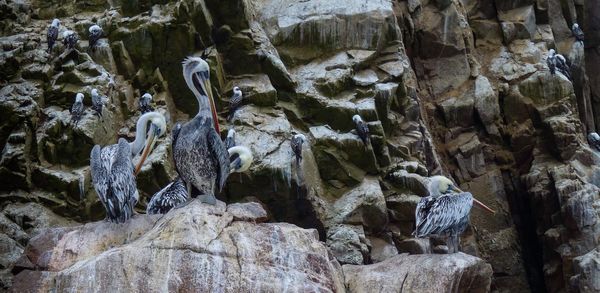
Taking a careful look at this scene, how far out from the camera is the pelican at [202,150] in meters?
10.8

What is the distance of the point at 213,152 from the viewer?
10930 millimetres

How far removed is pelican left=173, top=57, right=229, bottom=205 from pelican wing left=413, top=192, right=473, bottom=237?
9.64 ft

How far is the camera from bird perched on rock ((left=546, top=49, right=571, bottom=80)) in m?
22.1

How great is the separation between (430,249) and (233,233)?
8.11 m

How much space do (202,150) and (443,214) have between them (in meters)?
3.51

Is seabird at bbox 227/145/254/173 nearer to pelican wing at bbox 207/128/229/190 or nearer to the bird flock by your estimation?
the bird flock

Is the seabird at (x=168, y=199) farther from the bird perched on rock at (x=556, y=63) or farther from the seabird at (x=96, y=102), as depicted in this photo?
the bird perched on rock at (x=556, y=63)

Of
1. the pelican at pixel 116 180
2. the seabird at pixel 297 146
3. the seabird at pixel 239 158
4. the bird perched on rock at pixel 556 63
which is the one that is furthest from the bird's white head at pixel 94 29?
the bird perched on rock at pixel 556 63

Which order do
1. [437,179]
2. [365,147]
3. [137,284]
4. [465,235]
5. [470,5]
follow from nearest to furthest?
[137,284] < [437,179] < [365,147] < [465,235] < [470,5]

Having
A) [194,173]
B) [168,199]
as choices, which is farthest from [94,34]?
A: [194,173]

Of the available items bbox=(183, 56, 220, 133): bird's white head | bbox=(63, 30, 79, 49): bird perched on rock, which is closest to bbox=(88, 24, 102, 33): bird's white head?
bbox=(63, 30, 79, 49): bird perched on rock

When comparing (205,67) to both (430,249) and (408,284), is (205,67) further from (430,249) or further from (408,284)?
(430,249)

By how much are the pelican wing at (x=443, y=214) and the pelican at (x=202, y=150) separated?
2939 mm

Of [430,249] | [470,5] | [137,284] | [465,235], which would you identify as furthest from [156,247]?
[470,5]
